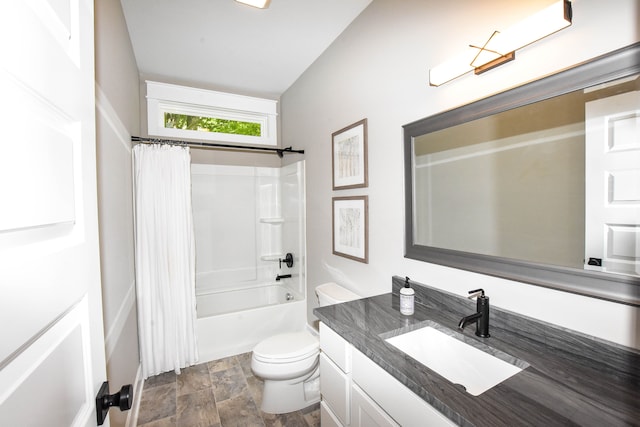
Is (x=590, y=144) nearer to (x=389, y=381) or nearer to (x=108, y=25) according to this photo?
(x=389, y=381)

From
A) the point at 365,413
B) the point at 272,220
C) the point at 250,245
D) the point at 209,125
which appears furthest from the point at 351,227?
the point at 209,125

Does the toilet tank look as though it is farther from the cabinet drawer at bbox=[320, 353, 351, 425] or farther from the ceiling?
the ceiling

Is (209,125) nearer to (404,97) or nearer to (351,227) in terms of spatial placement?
(351,227)

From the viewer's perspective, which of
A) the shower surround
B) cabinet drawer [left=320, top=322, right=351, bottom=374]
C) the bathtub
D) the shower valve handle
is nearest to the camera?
cabinet drawer [left=320, top=322, right=351, bottom=374]

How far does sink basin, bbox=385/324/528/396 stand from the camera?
41.9 inches

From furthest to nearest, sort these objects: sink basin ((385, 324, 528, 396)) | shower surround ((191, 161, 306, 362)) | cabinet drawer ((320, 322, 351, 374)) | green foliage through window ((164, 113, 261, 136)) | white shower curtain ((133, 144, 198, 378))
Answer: green foliage through window ((164, 113, 261, 136)) < shower surround ((191, 161, 306, 362)) < white shower curtain ((133, 144, 198, 378)) < cabinet drawer ((320, 322, 351, 374)) < sink basin ((385, 324, 528, 396))

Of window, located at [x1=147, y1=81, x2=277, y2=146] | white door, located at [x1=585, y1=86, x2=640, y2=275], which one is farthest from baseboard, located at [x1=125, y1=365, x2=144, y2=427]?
white door, located at [x1=585, y1=86, x2=640, y2=275]

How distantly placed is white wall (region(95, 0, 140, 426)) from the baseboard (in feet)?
0.25

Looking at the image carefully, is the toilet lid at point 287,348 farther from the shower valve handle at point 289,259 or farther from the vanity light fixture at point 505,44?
the vanity light fixture at point 505,44

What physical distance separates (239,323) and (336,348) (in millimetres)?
1618

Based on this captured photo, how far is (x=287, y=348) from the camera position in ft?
6.51

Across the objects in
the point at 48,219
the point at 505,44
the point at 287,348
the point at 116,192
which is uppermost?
the point at 505,44

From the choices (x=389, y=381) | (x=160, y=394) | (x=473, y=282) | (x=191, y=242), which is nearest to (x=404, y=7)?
(x=473, y=282)

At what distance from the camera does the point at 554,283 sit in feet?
3.43
